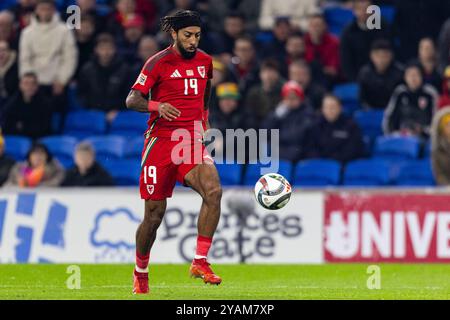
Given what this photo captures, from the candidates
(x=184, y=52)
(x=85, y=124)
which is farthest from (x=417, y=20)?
(x=184, y=52)

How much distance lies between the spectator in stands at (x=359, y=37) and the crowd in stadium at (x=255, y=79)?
0.02 metres

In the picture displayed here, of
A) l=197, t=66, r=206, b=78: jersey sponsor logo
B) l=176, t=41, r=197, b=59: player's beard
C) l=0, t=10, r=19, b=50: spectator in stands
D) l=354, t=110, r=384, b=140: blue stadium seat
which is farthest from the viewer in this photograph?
l=0, t=10, r=19, b=50: spectator in stands

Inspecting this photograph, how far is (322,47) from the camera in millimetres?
21906

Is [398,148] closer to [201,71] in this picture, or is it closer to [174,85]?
[201,71]

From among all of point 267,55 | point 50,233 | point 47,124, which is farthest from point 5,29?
point 50,233

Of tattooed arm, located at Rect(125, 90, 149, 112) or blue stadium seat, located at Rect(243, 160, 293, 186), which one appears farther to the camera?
blue stadium seat, located at Rect(243, 160, 293, 186)

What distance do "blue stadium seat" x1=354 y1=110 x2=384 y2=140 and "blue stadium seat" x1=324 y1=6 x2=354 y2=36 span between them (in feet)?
8.70

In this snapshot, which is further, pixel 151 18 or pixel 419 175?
pixel 151 18

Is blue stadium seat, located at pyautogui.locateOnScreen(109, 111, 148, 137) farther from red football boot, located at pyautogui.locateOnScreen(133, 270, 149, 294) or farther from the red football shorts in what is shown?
red football boot, located at pyautogui.locateOnScreen(133, 270, 149, 294)

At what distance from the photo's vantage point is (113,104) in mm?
21281

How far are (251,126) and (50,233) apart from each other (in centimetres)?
395

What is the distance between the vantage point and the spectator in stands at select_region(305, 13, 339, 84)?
850 inches

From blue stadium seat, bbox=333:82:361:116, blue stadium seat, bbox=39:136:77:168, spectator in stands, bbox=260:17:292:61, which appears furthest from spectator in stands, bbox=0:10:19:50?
blue stadium seat, bbox=333:82:361:116

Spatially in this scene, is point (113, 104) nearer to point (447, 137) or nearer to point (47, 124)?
point (47, 124)
